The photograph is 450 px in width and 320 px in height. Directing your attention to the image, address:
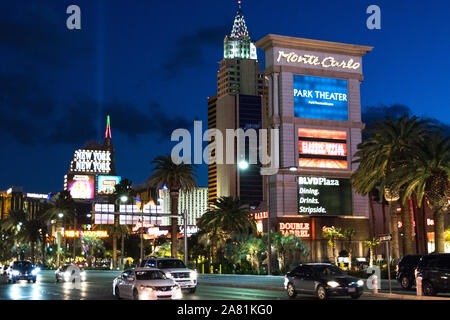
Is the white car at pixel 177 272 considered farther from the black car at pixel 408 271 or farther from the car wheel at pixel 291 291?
the black car at pixel 408 271

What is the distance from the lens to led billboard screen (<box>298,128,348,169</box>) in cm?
10769

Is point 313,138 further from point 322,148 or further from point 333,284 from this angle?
A: point 333,284

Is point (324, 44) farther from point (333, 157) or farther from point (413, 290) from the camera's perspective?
point (413, 290)

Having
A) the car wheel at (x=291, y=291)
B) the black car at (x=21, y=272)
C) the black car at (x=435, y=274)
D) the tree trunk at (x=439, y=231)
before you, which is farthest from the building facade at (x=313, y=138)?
the car wheel at (x=291, y=291)

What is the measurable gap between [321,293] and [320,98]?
83.8 meters

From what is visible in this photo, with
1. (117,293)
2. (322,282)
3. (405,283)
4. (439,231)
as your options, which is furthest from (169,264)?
(439,231)

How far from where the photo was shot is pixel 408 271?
36.6 metres

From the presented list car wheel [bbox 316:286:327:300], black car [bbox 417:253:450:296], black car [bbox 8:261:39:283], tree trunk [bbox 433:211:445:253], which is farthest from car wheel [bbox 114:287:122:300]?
tree trunk [bbox 433:211:445:253]

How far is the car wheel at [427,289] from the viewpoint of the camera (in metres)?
31.6

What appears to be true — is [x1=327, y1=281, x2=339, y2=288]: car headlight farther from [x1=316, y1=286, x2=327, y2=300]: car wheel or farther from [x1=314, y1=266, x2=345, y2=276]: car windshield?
[x1=314, y1=266, x2=345, y2=276]: car windshield

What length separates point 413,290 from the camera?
36.0 metres

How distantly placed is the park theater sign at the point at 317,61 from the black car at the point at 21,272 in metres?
68.4
